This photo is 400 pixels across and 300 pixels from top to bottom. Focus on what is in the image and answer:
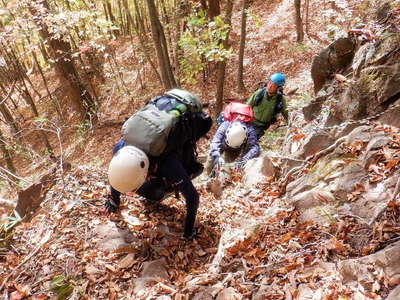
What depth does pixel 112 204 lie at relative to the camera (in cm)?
452

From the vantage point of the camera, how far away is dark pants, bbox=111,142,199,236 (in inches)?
153

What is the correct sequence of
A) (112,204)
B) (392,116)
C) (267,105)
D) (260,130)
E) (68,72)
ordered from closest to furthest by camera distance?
1. (392,116)
2. (112,204)
3. (267,105)
4. (260,130)
5. (68,72)

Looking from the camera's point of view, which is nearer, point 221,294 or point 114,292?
point 221,294

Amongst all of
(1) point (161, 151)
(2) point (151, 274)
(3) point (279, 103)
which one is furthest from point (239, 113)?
(2) point (151, 274)

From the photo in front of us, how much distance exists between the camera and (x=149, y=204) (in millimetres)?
4867

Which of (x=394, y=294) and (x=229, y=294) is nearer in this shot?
(x=394, y=294)

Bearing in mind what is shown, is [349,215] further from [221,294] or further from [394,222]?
[221,294]

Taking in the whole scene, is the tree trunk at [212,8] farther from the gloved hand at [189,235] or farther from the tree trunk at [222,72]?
the gloved hand at [189,235]

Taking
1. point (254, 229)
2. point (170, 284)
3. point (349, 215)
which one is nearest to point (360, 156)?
point (349, 215)

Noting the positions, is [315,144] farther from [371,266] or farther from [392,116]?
[371,266]

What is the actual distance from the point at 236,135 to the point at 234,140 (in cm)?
12

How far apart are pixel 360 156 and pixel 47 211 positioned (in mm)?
4252

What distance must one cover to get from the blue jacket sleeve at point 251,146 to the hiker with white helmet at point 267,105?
64 cm

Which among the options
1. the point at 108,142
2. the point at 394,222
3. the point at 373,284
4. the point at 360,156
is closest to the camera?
the point at 373,284
